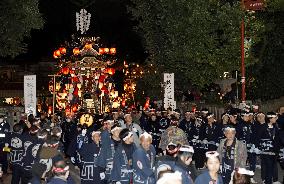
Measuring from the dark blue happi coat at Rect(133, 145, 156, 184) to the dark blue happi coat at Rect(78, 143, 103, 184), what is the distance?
2.15 metres

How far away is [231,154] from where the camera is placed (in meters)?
9.84

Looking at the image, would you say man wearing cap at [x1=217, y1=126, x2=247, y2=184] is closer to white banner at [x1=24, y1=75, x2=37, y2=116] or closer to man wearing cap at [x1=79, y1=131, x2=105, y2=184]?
man wearing cap at [x1=79, y1=131, x2=105, y2=184]

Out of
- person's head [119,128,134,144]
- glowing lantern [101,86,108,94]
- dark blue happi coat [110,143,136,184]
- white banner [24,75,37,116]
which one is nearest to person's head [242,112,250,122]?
person's head [119,128,134,144]

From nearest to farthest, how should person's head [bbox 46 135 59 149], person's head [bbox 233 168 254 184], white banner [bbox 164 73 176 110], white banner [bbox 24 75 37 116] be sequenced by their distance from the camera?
person's head [bbox 233 168 254 184] < person's head [bbox 46 135 59 149] < white banner [bbox 24 75 37 116] < white banner [bbox 164 73 176 110]

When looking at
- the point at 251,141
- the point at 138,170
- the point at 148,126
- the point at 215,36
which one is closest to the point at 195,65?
the point at 215,36

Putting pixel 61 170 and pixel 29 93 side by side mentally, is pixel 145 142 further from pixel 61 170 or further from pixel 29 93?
pixel 29 93

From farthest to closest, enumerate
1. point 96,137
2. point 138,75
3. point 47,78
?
1. point 47,78
2. point 138,75
3. point 96,137

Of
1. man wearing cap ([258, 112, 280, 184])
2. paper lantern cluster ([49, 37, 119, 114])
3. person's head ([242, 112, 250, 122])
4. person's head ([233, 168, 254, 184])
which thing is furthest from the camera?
paper lantern cluster ([49, 37, 119, 114])

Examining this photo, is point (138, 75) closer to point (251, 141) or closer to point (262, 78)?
point (262, 78)

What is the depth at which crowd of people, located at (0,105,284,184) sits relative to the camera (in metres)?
7.17

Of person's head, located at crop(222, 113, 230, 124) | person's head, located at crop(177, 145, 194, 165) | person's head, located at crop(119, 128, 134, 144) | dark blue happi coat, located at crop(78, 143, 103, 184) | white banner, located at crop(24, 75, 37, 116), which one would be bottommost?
dark blue happi coat, located at crop(78, 143, 103, 184)

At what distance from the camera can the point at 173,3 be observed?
26.3m

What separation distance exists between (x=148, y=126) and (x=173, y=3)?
9.27 meters

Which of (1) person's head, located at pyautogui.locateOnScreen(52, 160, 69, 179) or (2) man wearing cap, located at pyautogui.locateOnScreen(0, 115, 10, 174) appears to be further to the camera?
(2) man wearing cap, located at pyautogui.locateOnScreen(0, 115, 10, 174)
